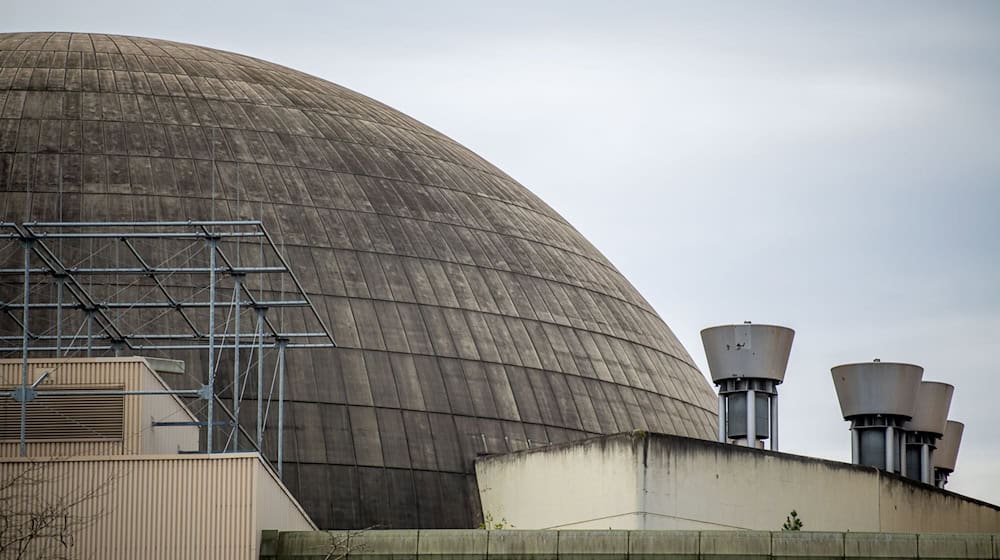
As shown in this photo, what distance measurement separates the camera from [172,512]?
30688mm

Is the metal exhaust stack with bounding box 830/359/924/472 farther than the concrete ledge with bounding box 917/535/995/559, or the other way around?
the metal exhaust stack with bounding box 830/359/924/472

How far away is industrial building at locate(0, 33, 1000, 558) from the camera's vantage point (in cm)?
3500

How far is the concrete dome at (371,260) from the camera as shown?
4350 cm

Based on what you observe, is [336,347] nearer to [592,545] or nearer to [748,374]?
[748,374]

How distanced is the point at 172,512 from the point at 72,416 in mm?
4518

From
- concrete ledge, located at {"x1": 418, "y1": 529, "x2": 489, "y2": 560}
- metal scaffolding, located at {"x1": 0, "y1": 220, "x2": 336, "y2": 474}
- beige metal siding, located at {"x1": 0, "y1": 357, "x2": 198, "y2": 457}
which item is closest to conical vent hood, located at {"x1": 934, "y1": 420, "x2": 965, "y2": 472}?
metal scaffolding, located at {"x1": 0, "y1": 220, "x2": 336, "y2": 474}

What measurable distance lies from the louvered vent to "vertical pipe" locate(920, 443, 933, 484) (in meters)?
21.0

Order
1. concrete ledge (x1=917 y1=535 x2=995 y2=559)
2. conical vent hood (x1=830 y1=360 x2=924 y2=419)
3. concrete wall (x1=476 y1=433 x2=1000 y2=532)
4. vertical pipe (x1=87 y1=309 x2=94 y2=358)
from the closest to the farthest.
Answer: concrete ledge (x1=917 y1=535 x2=995 y2=559) < concrete wall (x1=476 y1=433 x2=1000 y2=532) < vertical pipe (x1=87 y1=309 x2=94 y2=358) < conical vent hood (x1=830 y1=360 x2=924 y2=419)

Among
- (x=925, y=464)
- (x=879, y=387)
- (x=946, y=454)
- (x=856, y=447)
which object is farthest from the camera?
(x=946, y=454)

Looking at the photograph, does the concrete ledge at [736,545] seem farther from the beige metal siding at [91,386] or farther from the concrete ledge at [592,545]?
the beige metal siding at [91,386]

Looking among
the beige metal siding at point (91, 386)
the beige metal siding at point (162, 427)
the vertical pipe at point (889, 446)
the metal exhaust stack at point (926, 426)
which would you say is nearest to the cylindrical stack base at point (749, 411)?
the vertical pipe at point (889, 446)

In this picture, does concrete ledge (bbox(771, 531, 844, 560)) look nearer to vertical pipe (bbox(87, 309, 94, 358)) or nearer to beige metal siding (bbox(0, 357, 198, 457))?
beige metal siding (bbox(0, 357, 198, 457))

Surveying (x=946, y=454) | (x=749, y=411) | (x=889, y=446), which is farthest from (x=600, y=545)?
(x=946, y=454)

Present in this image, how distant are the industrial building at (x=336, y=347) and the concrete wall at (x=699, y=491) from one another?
0.06 meters
